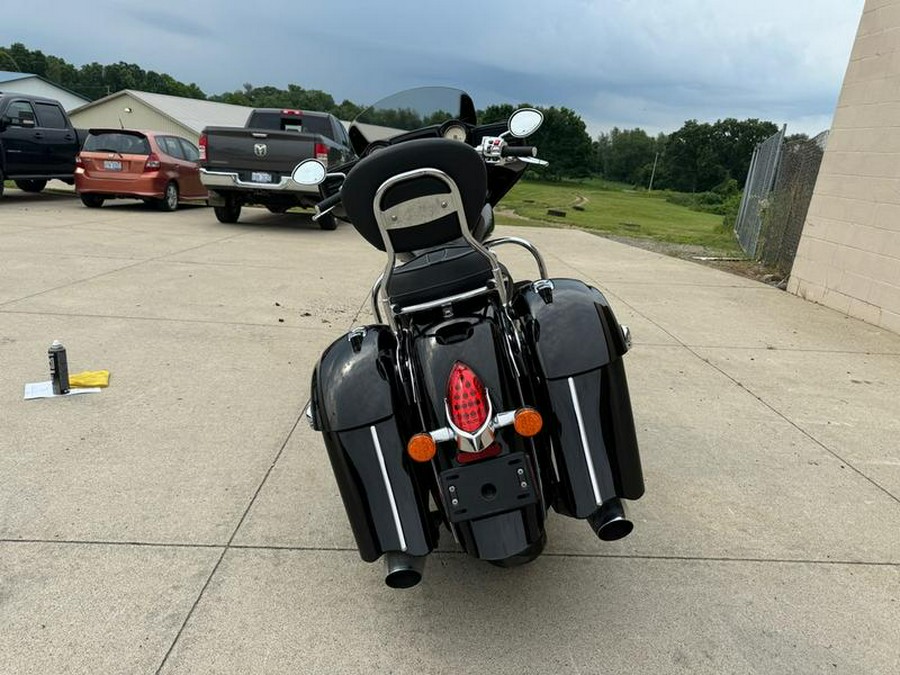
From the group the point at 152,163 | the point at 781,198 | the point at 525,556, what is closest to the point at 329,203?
the point at 525,556

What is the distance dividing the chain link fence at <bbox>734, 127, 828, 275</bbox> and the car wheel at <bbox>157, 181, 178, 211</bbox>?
36.4ft

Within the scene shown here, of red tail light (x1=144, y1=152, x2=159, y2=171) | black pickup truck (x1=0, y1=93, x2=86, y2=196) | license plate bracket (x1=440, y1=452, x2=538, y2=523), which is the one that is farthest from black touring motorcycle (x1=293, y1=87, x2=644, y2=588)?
black pickup truck (x1=0, y1=93, x2=86, y2=196)

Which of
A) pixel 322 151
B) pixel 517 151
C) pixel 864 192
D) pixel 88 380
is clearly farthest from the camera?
pixel 322 151

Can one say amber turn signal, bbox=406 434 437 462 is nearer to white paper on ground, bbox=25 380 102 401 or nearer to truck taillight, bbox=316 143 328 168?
white paper on ground, bbox=25 380 102 401

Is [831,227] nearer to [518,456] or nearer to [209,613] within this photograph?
[518,456]

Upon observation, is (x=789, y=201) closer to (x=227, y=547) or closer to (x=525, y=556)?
(x=525, y=556)

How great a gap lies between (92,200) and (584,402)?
1351 centimetres

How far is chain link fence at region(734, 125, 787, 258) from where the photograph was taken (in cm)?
1116

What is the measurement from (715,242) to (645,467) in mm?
12977

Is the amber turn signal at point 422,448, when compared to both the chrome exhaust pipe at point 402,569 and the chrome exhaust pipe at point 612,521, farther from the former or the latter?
the chrome exhaust pipe at point 612,521

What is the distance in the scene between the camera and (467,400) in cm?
187

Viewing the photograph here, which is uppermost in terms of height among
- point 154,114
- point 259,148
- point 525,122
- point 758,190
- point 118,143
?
point 154,114

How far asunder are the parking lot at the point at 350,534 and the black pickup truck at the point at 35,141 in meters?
8.20

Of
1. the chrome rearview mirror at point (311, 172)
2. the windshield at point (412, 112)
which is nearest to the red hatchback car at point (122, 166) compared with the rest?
the windshield at point (412, 112)
